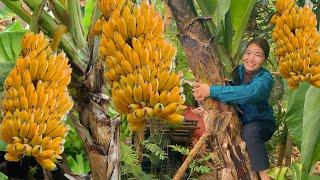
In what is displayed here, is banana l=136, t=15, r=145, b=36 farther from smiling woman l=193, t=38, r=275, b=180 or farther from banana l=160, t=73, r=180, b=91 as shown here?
smiling woman l=193, t=38, r=275, b=180

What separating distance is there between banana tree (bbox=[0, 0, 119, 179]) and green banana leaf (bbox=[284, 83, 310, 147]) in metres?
0.91

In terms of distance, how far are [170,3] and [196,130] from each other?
3.26 ft

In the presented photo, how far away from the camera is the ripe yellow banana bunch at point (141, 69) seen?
0.82m

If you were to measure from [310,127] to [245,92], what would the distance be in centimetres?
26

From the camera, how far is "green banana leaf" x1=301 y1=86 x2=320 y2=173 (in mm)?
1837

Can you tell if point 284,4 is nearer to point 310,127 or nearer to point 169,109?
point 310,127

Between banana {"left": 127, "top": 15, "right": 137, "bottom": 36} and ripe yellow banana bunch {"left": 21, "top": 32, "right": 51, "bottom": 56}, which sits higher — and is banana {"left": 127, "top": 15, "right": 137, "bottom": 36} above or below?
above

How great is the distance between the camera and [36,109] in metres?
0.78

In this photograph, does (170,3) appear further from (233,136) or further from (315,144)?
(315,144)

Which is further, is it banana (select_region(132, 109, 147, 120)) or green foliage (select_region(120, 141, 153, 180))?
green foliage (select_region(120, 141, 153, 180))

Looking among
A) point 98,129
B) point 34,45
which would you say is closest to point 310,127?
point 98,129

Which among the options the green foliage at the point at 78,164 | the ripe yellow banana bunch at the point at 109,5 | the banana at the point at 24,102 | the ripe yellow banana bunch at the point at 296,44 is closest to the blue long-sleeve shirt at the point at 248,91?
the ripe yellow banana bunch at the point at 296,44

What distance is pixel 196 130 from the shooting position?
294 centimetres

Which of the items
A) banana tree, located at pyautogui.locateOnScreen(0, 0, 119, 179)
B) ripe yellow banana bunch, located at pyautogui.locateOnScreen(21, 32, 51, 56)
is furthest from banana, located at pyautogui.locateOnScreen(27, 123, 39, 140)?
banana tree, located at pyautogui.locateOnScreen(0, 0, 119, 179)
